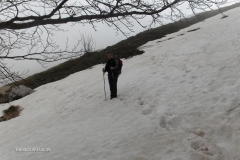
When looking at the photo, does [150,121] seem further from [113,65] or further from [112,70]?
[113,65]

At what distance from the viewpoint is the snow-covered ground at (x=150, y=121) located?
402cm

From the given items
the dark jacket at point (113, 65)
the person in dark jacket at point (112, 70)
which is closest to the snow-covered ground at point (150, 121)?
the person in dark jacket at point (112, 70)

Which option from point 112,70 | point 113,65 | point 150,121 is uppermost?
point 113,65

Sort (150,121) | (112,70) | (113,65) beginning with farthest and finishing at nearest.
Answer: (113,65) → (112,70) → (150,121)

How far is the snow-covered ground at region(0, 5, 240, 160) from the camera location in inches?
158

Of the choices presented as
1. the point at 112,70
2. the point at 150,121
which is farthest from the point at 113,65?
the point at 150,121

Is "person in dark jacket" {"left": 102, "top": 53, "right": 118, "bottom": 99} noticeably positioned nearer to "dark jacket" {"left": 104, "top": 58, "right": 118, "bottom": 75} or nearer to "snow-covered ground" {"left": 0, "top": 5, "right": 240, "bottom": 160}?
"dark jacket" {"left": 104, "top": 58, "right": 118, "bottom": 75}

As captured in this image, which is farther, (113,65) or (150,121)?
(113,65)

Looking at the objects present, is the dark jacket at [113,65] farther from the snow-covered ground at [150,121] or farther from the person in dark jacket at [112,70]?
the snow-covered ground at [150,121]

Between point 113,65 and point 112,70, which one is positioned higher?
point 113,65

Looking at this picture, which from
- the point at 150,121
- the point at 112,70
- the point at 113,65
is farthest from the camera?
the point at 113,65

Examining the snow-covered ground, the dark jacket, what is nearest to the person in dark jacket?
the dark jacket

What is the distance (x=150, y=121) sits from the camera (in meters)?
5.33

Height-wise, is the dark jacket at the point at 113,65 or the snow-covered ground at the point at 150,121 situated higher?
the dark jacket at the point at 113,65
